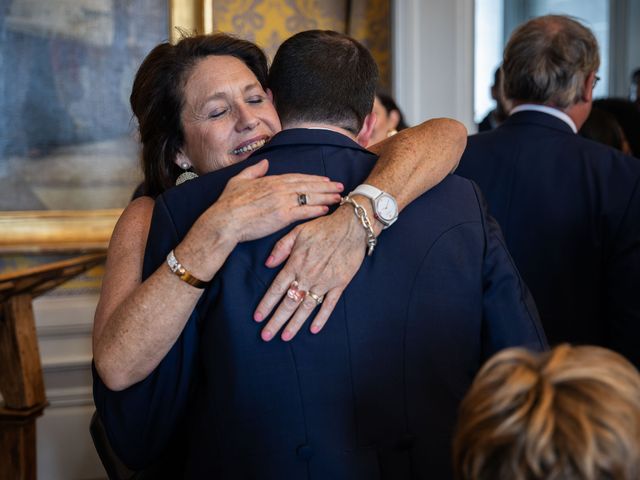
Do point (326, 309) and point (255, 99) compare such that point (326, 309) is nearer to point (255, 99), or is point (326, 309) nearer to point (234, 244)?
point (234, 244)

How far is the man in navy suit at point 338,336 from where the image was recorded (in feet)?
4.82

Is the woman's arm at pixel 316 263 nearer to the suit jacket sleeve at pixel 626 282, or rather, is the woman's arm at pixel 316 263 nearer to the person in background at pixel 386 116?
the suit jacket sleeve at pixel 626 282

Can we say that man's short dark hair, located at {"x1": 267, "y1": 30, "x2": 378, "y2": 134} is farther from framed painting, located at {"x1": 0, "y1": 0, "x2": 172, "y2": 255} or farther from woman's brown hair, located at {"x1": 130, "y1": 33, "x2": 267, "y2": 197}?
framed painting, located at {"x1": 0, "y1": 0, "x2": 172, "y2": 255}

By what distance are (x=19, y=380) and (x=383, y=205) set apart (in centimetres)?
170

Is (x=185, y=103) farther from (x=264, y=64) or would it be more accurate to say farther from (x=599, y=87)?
(x=599, y=87)


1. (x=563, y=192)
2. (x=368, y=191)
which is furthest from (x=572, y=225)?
(x=368, y=191)

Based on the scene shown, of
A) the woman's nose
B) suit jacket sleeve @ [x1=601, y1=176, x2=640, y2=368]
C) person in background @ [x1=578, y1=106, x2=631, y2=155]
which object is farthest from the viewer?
person in background @ [x1=578, y1=106, x2=631, y2=155]

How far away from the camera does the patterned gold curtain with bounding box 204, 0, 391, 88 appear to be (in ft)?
13.3

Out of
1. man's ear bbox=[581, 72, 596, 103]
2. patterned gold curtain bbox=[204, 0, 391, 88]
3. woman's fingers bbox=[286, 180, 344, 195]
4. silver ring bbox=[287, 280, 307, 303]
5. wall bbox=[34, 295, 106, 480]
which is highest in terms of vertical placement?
patterned gold curtain bbox=[204, 0, 391, 88]

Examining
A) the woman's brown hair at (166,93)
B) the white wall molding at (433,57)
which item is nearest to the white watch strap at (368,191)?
the woman's brown hair at (166,93)

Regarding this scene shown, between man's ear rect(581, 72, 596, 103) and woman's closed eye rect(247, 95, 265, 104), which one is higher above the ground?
man's ear rect(581, 72, 596, 103)

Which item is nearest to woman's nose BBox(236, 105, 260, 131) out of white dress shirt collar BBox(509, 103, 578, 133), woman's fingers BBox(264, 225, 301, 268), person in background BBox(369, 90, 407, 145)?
woman's fingers BBox(264, 225, 301, 268)

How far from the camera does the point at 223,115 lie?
204cm

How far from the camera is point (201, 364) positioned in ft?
5.28
